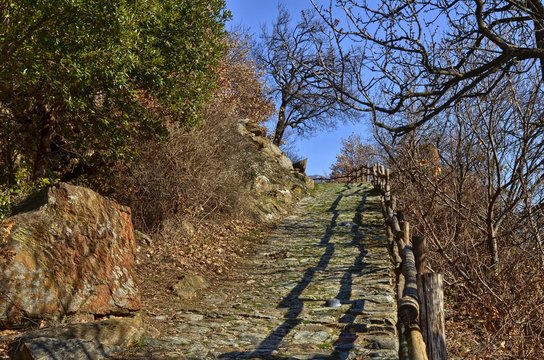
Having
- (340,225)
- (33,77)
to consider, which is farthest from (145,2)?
(340,225)

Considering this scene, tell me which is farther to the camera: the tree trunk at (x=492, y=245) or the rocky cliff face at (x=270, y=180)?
the rocky cliff face at (x=270, y=180)

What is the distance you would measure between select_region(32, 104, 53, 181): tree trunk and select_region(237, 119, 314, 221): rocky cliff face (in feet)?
20.8

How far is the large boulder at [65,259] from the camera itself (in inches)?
219

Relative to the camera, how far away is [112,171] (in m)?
9.97

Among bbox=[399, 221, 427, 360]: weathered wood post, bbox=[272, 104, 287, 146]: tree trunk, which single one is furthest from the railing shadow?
bbox=[272, 104, 287, 146]: tree trunk

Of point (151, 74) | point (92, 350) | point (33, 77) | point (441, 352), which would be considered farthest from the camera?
point (151, 74)

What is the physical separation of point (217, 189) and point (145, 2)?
17.5 ft

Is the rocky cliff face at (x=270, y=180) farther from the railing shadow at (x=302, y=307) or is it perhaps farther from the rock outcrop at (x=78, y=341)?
the rock outcrop at (x=78, y=341)

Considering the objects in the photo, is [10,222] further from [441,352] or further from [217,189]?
[217,189]

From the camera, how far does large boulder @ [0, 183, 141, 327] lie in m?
5.57

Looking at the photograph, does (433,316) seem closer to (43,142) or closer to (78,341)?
(78,341)

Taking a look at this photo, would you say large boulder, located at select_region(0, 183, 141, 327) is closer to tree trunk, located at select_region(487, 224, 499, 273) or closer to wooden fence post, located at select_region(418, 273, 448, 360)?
wooden fence post, located at select_region(418, 273, 448, 360)

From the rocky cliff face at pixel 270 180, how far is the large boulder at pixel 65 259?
7.62 meters

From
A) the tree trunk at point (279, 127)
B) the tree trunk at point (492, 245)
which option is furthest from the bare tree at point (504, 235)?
the tree trunk at point (279, 127)
